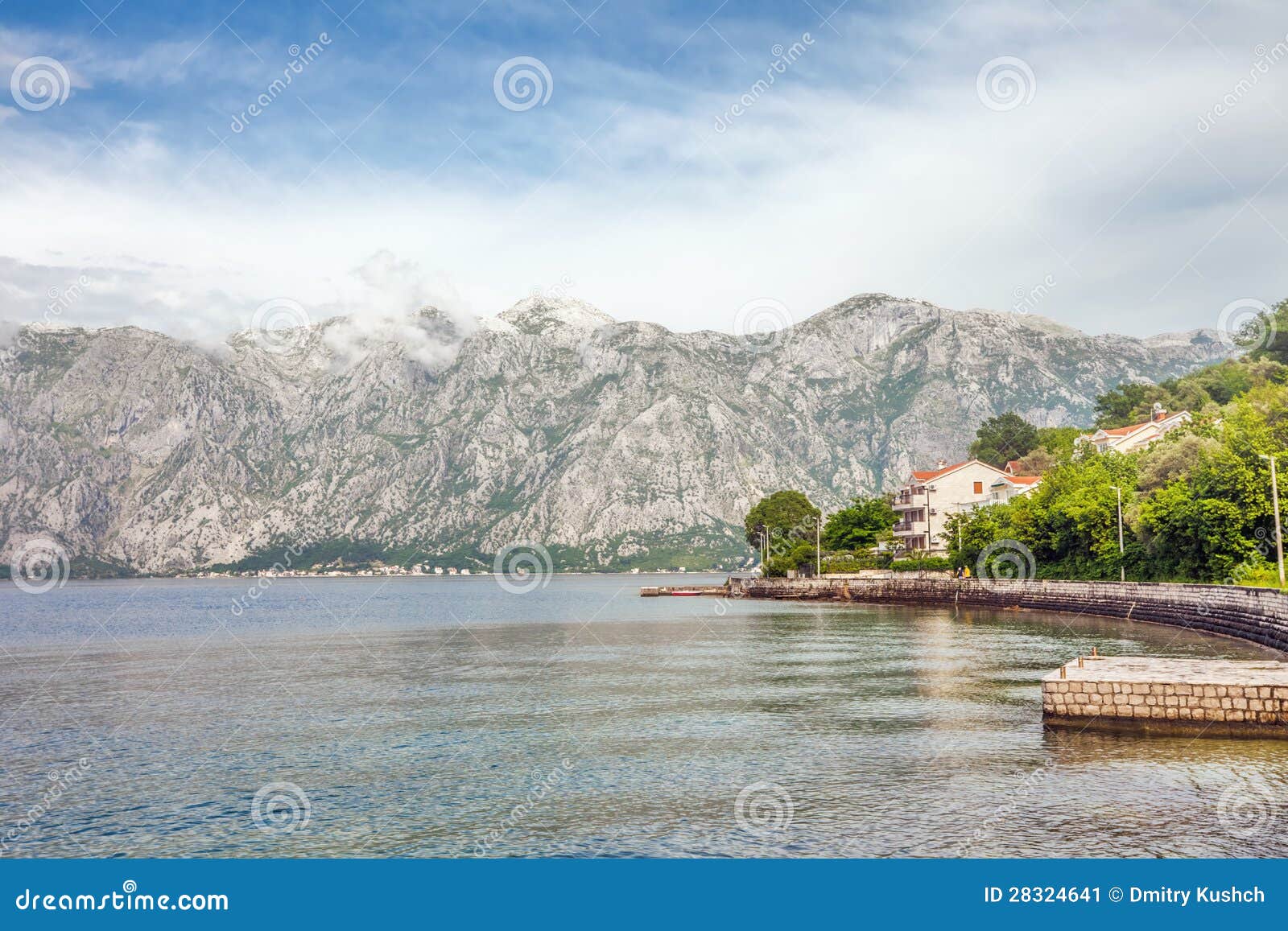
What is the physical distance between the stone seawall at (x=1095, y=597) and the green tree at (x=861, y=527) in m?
18.3

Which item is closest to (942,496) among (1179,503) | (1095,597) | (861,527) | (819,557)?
(861,527)

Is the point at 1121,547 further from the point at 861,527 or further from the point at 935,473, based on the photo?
the point at 861,527

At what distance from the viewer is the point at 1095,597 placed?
93.2 m

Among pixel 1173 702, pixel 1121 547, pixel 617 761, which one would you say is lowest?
pixel 617 761

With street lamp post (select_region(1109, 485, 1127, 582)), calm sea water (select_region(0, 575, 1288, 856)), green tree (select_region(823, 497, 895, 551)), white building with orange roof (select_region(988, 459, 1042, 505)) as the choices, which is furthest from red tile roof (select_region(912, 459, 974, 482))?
calm sea water (select_region(0, 575, 1288, 856))

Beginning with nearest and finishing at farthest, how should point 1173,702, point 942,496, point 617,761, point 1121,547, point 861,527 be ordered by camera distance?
1. point 617,761
2. point 1173,702
3. point 1121,547
4. point 942,496
5. point 861,527

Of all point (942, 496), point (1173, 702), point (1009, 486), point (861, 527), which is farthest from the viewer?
point (861, 527)

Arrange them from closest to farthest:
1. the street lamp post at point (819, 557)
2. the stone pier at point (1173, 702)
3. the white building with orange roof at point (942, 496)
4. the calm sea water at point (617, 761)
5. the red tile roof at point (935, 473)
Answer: the calm sea water at point (617, 761) < the stone pier at point (1173, 702) < the white building with orange roof at point (942, 496) < the street lamp post at point (819, 557) < the red tile roof at point (935, 473)

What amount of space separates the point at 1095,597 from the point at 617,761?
252 ft

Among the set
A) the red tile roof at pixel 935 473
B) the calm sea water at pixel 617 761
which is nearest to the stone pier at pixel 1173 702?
the calm sea water at pixel 617 761

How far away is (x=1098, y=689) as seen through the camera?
108 feet

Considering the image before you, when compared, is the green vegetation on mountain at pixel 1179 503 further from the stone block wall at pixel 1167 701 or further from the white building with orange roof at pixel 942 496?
the stone block wall at pixel 1167 701

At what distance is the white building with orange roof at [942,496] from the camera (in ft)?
534
